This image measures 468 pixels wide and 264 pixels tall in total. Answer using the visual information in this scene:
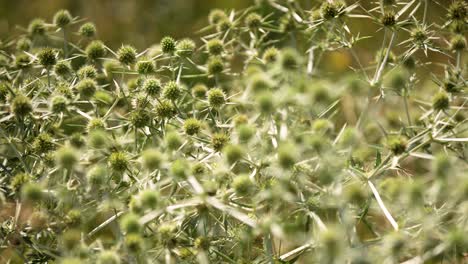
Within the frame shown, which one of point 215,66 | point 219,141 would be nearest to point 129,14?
point 215,66

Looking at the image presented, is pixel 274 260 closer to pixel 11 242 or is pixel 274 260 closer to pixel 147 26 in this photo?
pixel 11 242

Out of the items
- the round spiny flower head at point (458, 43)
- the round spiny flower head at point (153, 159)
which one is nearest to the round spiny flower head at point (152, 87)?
the round spiny flower head at point (153, 159)

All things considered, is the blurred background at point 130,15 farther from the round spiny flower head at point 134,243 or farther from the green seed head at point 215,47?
the round spiny flower head at point 134,243

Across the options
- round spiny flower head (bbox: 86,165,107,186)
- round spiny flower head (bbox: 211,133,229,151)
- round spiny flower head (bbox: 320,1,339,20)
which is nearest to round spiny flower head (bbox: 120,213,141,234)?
round spiny flower head (bbox: 86,165,107,186)

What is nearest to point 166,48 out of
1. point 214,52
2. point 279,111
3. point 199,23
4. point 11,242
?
point 214,52

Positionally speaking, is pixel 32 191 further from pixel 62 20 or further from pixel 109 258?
pixel 62 20

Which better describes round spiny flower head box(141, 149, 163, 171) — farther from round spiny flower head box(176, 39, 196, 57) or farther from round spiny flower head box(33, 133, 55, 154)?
round spiny flower head box(176, 39, 196, 57)
